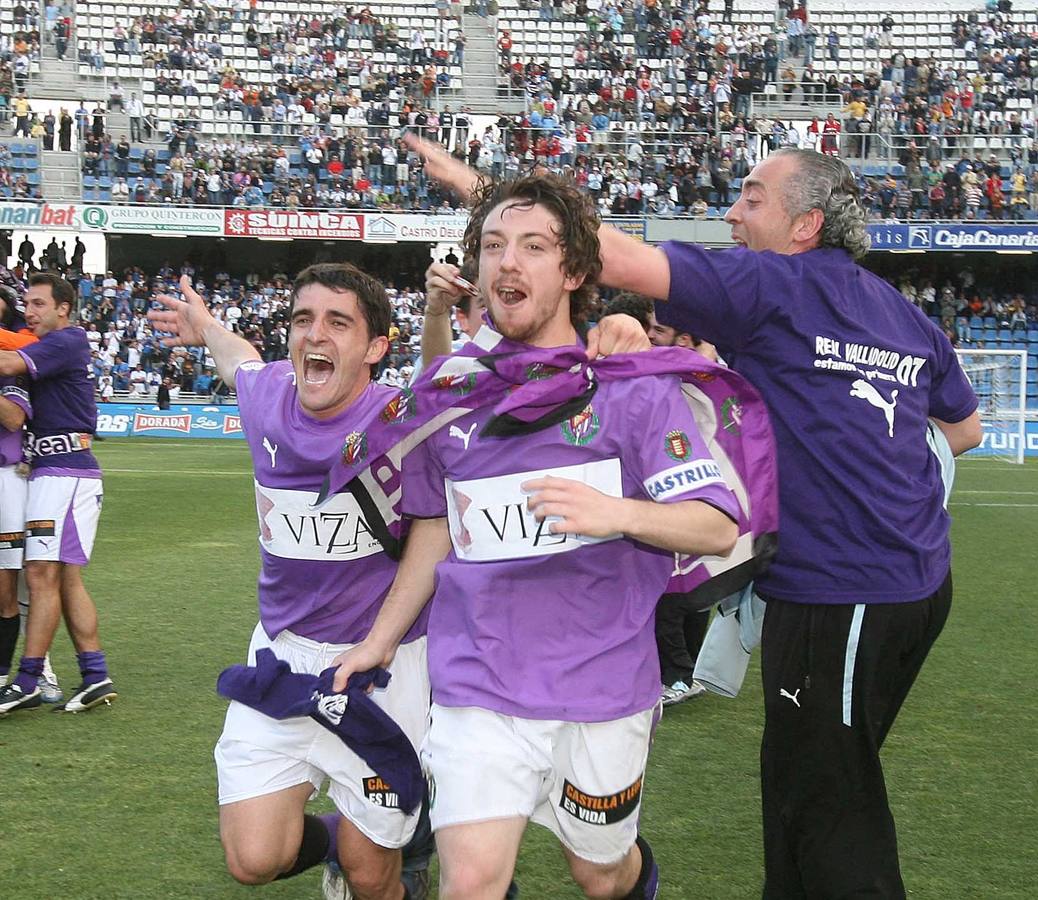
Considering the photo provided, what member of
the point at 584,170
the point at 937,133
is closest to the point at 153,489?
the point at 584,170

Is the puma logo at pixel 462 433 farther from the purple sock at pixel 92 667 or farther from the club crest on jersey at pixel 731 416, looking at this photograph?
the purple sock at pixel 92 667

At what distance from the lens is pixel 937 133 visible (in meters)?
35.7

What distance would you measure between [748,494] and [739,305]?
0.46m

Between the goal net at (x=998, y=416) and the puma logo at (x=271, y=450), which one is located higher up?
the puma logo at (x=271, y=450)

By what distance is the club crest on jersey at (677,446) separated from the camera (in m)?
2.83

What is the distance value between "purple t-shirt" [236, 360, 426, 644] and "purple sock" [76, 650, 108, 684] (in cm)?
284

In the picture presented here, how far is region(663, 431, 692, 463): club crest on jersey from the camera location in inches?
111

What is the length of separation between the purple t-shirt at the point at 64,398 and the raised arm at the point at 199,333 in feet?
5.90

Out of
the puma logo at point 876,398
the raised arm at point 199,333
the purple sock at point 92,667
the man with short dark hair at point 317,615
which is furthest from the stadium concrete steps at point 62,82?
the puma logo at point 876,398

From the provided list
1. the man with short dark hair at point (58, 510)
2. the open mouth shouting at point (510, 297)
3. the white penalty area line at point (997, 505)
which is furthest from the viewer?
the white penalty area line at point (997, 505)

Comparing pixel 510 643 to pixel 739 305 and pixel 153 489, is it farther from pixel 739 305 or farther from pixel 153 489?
pixel 153 489

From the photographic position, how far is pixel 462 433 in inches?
119

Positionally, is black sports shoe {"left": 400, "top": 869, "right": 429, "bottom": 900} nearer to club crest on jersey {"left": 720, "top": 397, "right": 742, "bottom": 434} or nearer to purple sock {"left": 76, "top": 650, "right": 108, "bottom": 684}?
club crest on jersey {"left": 720, "top": 397, "right": 742, "bottom": 434}

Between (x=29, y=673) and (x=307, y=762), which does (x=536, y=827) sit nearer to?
(x=307, y=762)
